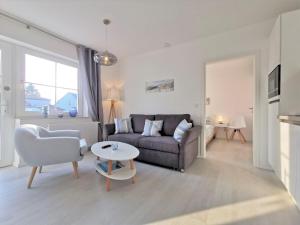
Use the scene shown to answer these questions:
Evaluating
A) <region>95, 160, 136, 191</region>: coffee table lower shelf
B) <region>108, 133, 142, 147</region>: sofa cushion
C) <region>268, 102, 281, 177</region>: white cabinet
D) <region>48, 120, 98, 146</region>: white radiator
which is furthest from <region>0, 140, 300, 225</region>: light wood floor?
<region>48, 120, 98, 146</region>: white radiator

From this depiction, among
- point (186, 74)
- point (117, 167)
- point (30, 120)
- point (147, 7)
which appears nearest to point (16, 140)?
point (30, 120)

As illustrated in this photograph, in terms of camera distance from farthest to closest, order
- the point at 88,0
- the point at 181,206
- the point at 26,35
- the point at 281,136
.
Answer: the point at 26,35 < the point at 88,0 < the point at 281,136 < the point at 181,206

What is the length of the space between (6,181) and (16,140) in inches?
26.4

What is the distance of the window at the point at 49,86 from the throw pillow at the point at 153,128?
1858 millimetres

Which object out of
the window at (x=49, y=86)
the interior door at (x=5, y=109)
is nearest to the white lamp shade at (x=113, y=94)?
the window at (x=49, y=86)

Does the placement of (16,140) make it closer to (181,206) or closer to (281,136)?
(181,206)

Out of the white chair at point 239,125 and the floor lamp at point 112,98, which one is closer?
the floor lamp at point 112,98

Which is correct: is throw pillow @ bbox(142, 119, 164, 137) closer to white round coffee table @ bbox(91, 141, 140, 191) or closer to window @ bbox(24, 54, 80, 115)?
white round coffee table @ bbox(91, 141, 140, 191)

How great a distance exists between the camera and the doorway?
188 inches

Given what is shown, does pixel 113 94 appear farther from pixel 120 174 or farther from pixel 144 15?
pixel 120 174

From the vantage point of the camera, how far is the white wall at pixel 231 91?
4816 mm

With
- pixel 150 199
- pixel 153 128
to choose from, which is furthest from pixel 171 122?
pixel 150 199

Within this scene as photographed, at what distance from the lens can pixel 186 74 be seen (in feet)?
11.3

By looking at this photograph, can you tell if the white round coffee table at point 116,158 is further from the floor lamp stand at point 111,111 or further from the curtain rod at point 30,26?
the curtain rod at point 30,26
